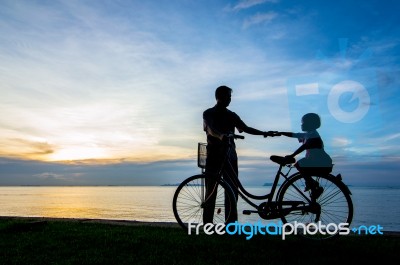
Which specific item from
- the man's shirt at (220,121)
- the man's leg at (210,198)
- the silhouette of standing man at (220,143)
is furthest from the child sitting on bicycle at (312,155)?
the man's leg at (210,198)

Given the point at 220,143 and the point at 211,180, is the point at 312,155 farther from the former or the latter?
the point at 211,180

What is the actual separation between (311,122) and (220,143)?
1613 millimetres

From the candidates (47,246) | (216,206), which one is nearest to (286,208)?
(216,206)

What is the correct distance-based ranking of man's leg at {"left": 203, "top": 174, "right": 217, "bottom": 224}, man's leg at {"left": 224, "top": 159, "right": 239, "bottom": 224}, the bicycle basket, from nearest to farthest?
man's leg at {"left": 224, "top": 159, "right": 239, "bottom": 224} < man's leg at {"left": 203, "top": 174, "right": 217, "bottom": 224} < the bicycle basket

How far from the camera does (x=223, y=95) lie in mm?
6629

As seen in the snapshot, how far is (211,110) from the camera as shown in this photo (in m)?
6.67

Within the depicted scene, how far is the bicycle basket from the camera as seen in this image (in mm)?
6469

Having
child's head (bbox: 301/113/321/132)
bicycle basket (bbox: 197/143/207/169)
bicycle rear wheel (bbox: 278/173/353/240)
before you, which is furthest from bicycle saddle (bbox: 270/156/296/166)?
bicycle basket (bbox: 197/143/207/169)

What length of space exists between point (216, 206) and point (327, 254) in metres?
2.10

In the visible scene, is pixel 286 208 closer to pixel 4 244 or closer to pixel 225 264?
pixel 225 264

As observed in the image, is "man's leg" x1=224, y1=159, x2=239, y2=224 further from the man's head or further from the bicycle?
the man's head

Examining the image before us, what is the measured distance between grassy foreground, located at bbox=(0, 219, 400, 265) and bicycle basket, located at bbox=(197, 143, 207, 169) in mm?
1255

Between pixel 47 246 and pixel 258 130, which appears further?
pixel 258 130

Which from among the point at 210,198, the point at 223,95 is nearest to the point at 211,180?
the point at 210,198
